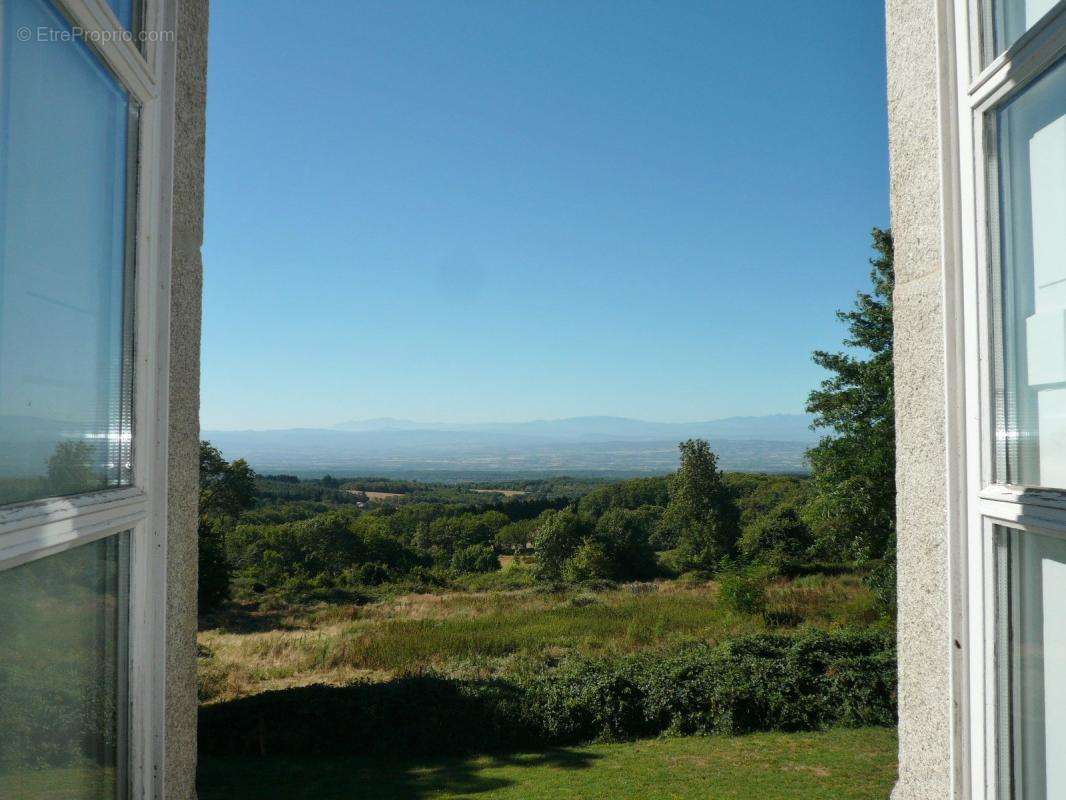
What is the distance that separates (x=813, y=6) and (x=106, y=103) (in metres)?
13.7

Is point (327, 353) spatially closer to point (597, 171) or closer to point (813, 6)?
point (597, 171)

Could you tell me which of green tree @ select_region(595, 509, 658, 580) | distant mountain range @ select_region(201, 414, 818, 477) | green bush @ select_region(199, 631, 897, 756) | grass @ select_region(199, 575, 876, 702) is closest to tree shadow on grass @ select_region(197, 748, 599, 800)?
green bush @ select_region(199, 631, 897, 756)

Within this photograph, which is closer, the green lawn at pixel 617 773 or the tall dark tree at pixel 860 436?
the green lawn at pixel 617 773

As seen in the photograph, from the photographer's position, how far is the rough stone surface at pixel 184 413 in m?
0.93

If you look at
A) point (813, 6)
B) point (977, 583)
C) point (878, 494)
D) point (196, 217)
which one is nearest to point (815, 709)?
point (878, 494)

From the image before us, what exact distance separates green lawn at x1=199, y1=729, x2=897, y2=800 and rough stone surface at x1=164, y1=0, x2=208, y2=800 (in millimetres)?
6349

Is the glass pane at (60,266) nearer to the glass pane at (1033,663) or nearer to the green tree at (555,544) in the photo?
the glass pane at (1033,663)

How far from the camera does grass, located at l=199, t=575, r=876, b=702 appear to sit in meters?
10.9

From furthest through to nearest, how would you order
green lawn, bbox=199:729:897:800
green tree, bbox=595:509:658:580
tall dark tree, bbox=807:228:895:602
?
green tree, bbox=595:509:658:580 < tall dark tree, bbox=807:228:895:602 < green lawn, bbox=199:729:897:800

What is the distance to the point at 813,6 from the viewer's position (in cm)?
1134

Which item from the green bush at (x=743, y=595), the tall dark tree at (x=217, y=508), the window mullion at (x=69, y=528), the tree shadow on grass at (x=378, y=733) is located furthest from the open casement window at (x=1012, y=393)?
the tall dark tree at (x=217, y=508)

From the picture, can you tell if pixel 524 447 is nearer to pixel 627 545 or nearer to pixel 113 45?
pixel 627 545

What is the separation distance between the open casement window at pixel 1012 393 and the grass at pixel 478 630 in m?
9.57

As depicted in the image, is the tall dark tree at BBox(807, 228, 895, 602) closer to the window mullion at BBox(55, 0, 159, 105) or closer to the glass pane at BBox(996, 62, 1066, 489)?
the glass pane at BBox(996, 62, 1066, 489)
